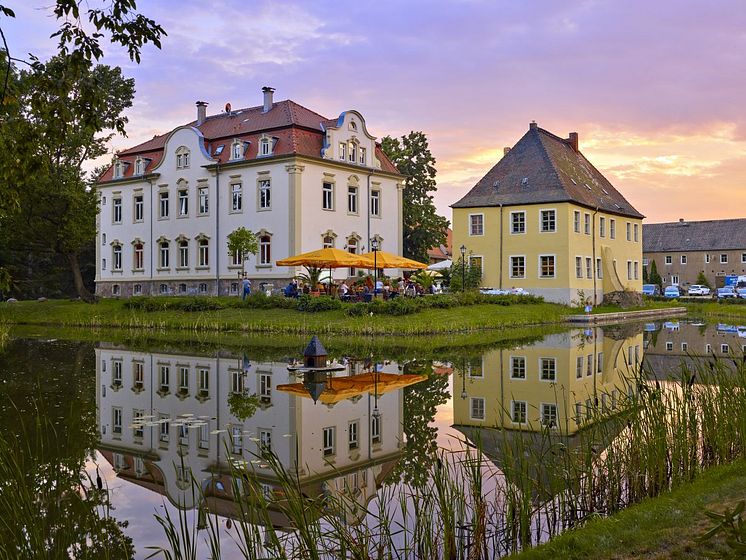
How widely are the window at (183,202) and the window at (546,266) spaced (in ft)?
62.5

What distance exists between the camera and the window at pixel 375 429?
9.02 metres

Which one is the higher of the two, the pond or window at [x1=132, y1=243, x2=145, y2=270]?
window at [x1=132, y1=243, x2=145, y2=270]

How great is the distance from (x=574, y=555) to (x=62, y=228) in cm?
3704

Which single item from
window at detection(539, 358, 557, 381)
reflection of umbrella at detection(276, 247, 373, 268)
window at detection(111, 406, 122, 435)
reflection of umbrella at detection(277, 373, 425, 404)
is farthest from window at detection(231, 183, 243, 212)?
window at detection(111, 406, 122, 435)

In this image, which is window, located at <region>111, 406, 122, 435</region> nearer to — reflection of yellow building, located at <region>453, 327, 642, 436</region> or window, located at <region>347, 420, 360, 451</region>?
window, located at <region>347, 420, 360, 451</region>

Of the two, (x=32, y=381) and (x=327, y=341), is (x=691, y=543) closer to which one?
(x=32, y=381)

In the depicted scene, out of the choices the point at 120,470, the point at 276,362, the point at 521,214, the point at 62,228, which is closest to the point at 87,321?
the point at 62,228

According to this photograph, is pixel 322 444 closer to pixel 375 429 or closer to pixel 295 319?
pixel 375 429

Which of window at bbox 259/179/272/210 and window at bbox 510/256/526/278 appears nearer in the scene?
window at bbox 259/179/272/210

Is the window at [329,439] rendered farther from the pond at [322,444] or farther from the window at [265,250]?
the window at [265,250]

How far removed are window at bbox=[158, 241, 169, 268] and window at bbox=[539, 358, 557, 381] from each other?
27.8 meters

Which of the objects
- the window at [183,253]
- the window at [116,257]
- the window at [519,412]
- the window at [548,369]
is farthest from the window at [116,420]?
the window at [116,257]

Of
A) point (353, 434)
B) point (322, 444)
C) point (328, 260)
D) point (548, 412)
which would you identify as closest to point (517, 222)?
point (328, 260)

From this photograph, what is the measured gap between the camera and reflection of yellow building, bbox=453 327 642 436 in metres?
9.72
